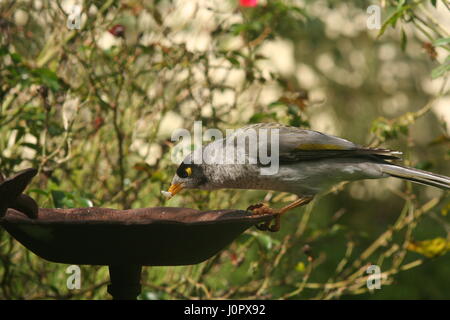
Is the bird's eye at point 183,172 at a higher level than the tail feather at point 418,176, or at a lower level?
higher

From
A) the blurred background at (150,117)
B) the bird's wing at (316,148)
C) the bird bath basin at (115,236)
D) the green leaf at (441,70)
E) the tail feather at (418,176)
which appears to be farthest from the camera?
the blurred background at (150,117)

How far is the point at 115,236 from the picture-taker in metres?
2.32

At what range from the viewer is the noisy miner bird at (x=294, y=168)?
3.36 metres

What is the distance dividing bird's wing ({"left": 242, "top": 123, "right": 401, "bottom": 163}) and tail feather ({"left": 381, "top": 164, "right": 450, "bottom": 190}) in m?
0.06

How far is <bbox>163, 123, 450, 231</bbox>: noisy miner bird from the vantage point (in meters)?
3.36

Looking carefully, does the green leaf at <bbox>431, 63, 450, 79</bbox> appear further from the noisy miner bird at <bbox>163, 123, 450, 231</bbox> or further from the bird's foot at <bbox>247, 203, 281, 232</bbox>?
the bird's foot at <bbox>247, 203, 281, 232</bbox>

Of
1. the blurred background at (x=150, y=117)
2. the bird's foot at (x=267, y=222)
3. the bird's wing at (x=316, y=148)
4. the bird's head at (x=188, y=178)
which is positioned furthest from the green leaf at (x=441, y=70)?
the bird's head at (x=188, y=178)

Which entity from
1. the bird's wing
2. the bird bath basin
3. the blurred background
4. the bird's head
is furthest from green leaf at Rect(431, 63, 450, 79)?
the bird's head

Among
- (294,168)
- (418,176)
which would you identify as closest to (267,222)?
(294,168)

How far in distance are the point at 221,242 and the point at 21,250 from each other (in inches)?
90.3

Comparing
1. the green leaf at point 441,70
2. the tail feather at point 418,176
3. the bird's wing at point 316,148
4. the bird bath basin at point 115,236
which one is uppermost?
the green leaf at point 441,70

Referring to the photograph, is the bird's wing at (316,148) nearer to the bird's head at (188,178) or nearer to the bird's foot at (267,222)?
the bird's foot at (267,222)

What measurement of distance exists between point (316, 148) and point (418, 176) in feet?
1.78

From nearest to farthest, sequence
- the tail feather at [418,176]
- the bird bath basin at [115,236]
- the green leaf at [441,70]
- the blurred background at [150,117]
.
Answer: the bird bath basin at [115,236], the green leaf at [441,70], the tail feather at [418,176], the blurred background at [150,117]
